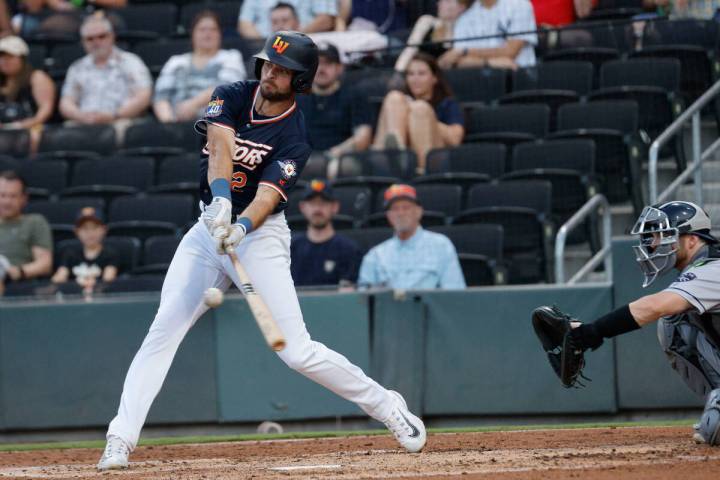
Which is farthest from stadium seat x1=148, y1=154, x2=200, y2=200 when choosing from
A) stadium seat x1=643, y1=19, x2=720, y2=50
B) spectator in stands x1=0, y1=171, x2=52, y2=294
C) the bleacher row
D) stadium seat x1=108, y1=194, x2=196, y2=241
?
stadium seat x1=643, y1=19, x2=720, y2=50

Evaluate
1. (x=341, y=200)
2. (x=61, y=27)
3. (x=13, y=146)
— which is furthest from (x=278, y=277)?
(x=61, y=27)

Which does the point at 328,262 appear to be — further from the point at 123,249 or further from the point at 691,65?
the point at 691,65

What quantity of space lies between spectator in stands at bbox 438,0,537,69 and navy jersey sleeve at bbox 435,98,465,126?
2.39ft

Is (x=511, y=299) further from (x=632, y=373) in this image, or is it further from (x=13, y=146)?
(x=13, y=146)

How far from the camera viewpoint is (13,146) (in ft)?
39.5

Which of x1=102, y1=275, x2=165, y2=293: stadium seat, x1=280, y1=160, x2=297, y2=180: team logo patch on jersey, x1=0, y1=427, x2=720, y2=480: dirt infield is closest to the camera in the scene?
x1=0, y1=427, x2=720, y2=480: dirt infield

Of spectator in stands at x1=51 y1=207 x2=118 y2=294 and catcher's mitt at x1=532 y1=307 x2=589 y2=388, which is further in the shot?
spectator in stands at x1=51 y1=207 x2=118 y2=294

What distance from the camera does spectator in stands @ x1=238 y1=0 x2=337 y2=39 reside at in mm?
12227

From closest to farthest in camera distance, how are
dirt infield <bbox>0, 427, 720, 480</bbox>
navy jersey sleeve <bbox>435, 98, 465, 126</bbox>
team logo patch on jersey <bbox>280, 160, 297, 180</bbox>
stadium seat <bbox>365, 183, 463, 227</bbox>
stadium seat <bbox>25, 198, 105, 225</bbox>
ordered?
1. dirt infield <bbox>0, 427, 720, 480</bbox>
2. team logo patch on jersey <bbox>280, 160, 297, 180</bbox>
3. stadium seat <bbox>365, 183, 463, 227</bbox>
4. navy jersey sleeve <bbox>435, 98, 465, 126</bbox>
5. stadium seat <bbox>25, 198, 105, 225</bbox>

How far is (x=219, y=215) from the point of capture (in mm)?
5473

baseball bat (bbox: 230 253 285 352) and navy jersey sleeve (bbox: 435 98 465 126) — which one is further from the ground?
navy jersey sleeve (bbox: 435 98 465 126)

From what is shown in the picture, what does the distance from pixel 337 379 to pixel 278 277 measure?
21.3 inches

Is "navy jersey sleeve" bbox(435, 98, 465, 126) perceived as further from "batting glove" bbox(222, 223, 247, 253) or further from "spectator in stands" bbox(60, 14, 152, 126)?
"batting glove" bbox(222, 223, 247, 253)

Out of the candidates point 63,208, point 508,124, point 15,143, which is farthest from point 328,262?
point 15,143
